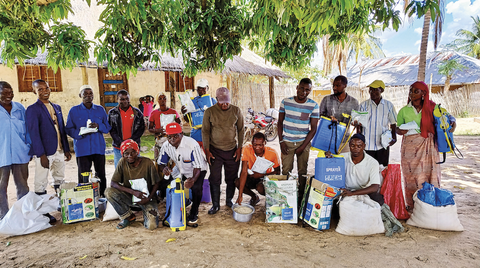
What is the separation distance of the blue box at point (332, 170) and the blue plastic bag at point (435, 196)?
91 cm

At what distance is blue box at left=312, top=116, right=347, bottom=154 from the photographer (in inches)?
141

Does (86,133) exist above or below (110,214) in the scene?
above

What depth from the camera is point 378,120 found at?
3.76m

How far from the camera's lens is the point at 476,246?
285cm

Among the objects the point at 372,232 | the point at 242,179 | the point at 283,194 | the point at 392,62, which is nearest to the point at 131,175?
the point at 242,179

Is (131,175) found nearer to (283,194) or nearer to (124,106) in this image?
(124,106)

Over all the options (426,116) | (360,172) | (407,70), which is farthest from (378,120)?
(407,70)

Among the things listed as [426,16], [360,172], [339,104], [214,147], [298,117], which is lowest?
[360,172]

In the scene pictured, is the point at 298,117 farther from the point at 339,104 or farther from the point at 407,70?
the point at 407,70

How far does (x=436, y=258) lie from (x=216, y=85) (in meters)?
9.51

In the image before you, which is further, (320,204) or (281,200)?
(281,200)

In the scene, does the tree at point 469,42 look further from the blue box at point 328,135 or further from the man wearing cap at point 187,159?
the man wearing cap at point 187,159

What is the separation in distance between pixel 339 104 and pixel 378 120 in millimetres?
526

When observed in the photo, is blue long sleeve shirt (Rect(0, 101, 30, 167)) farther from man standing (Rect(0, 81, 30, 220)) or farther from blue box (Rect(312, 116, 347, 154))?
blue box (Rect(312, 116, 347, 154))
